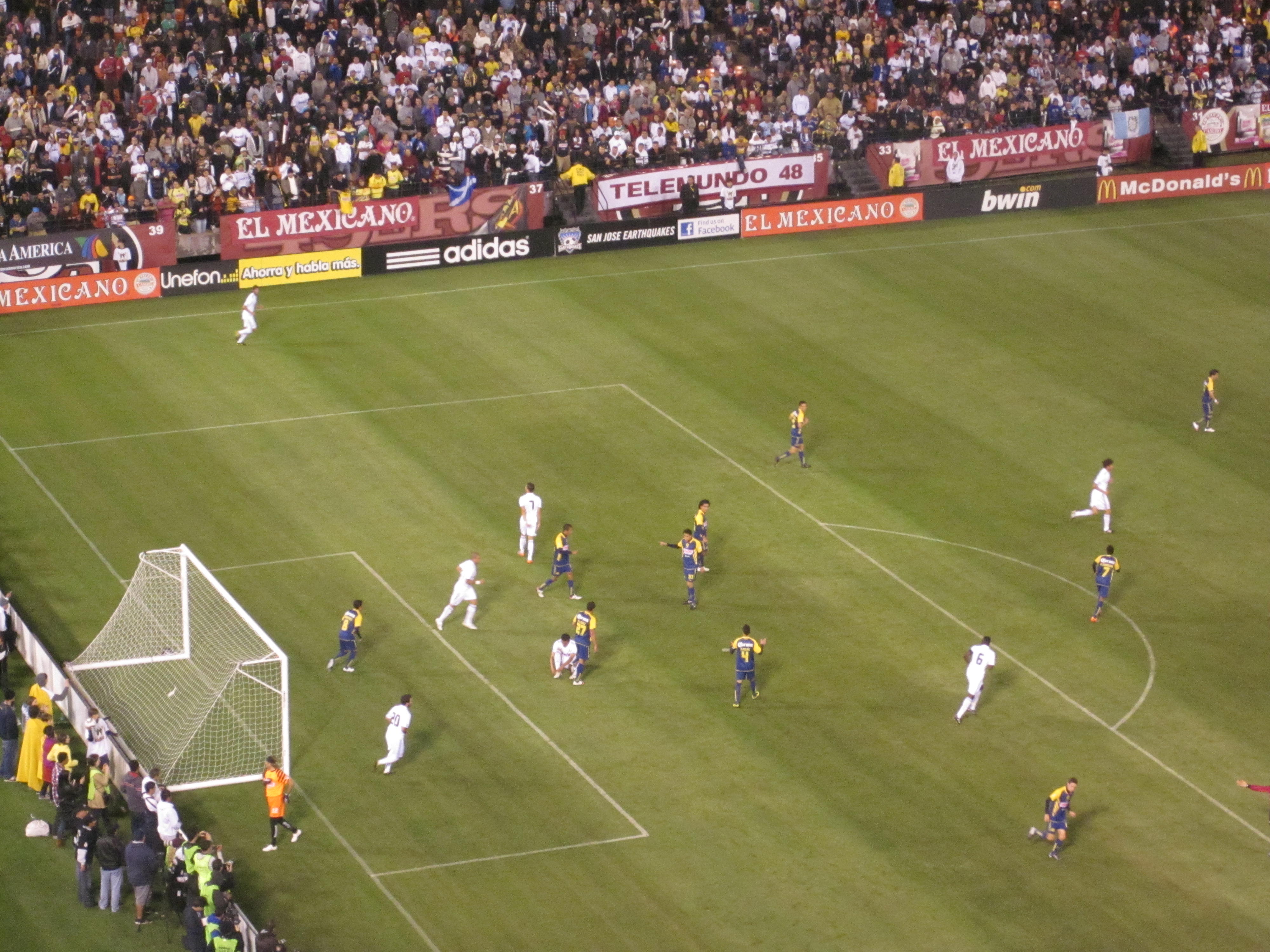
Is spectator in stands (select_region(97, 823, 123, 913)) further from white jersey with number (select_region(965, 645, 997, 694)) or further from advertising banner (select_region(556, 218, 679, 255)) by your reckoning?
advertising banner (select_region(556, 218, 679, 255))

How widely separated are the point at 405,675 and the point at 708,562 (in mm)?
7359

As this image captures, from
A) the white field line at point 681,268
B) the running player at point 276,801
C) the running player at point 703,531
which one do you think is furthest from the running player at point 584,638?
the white field line at point 681,268

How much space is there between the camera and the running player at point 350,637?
37250mm

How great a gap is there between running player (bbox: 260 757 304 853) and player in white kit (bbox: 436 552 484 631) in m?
6.17

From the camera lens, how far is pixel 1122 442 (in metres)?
48.2

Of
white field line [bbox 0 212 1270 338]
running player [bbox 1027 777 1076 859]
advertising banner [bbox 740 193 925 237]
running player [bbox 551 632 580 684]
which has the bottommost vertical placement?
running player [bbox 1027 777 1076 859]

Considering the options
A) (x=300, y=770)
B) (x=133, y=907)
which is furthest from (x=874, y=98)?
(x=133, y=907)

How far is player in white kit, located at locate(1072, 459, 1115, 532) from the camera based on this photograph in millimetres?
43156

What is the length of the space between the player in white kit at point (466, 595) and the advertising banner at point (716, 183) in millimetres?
22241

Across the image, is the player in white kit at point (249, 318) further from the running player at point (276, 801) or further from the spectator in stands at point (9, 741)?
the running player at point (276, 801)

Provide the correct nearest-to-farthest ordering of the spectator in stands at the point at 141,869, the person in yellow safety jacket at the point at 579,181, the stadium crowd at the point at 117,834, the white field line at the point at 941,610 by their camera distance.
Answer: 1. the stadium crowd at the point at 117,834
2. the spectator in stands at the point at 141,869
3. the white field line at the point at 941,610
4. the person in yellow safety jacket at the point at 579,181

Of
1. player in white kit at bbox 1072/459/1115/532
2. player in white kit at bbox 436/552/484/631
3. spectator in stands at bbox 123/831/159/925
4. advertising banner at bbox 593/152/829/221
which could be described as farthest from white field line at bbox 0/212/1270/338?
spectator in stands at bbox 123/831/159/925

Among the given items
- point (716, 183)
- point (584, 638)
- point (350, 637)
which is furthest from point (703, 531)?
point (716, 183)

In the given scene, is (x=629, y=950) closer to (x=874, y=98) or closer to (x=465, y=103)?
(x=465, y=103)
